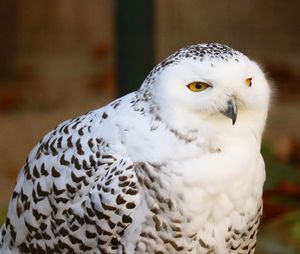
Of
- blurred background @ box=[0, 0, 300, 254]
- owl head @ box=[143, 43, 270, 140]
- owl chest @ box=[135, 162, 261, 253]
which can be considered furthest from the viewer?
blurred background @ box=[0, 0, 300, 254]

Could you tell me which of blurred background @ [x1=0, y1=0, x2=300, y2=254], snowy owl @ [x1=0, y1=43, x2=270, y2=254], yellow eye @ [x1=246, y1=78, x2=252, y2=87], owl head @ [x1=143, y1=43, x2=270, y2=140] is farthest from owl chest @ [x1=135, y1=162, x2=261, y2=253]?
blurred background @ [x1=0, y1=0, x2=300, y2=254]

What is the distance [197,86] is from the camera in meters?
2.70

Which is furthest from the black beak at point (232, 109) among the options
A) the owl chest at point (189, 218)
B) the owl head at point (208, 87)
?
the owl chest at point (189, 218)

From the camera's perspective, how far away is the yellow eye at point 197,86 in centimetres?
269

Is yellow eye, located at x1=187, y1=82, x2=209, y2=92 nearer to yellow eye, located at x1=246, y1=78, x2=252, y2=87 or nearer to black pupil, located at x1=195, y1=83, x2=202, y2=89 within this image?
black pupil, located at x1=195, y1=83, x2=202, y2=89

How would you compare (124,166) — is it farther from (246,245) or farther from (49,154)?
(246,245)

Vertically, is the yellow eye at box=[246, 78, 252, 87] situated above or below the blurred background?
above

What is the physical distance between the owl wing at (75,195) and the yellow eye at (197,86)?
289 mm

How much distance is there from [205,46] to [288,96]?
4.19 meters

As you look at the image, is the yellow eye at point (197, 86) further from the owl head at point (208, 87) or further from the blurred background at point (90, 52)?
the blurred background at point (90, 52)

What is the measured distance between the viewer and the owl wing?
2.79 m

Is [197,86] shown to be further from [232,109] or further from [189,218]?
[189,218]

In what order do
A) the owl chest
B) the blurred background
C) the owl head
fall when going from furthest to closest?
the blurred background < the owl chest < the owl head

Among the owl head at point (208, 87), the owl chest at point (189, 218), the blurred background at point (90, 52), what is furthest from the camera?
the blurred background at point (90, 52)
